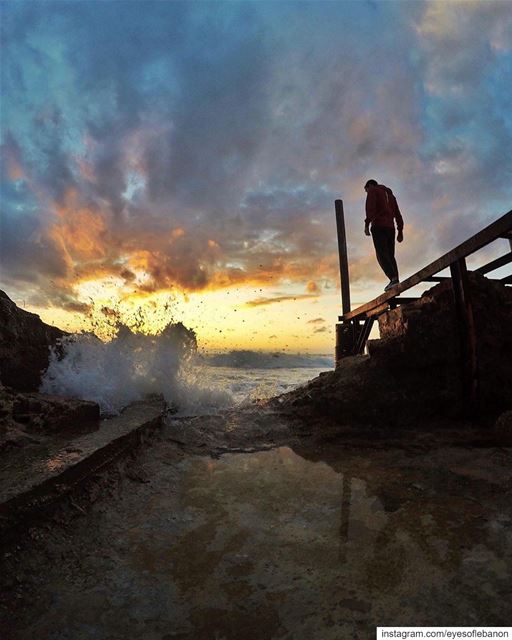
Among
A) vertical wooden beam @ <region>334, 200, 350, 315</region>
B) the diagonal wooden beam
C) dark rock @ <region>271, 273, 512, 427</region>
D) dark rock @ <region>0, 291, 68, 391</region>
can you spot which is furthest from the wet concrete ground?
vertical wooden beam @ <region>334, 200, 350, 315</region>

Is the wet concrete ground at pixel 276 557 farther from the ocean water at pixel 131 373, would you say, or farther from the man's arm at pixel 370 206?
the man's arm at pixel 370 206

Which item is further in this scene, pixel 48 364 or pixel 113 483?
pixel 48 364

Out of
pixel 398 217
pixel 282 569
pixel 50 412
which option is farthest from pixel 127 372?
pixel 398 217

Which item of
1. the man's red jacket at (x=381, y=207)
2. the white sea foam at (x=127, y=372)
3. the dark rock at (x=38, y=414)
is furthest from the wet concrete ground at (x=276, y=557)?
the man's red jacket at (x=381, y=207)

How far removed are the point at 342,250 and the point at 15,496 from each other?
25.1ft

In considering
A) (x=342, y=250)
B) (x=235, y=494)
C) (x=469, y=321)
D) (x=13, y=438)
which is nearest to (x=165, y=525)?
(x=235, y=494)

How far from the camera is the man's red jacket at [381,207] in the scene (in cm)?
632

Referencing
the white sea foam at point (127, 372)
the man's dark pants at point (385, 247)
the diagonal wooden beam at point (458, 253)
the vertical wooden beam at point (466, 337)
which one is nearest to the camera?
the diagonal wooden beam at point (458, 253)

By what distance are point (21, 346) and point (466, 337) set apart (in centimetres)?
560

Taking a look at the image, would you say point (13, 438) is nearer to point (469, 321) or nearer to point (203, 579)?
point (203, 579)

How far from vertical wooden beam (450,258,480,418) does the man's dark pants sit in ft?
6.22

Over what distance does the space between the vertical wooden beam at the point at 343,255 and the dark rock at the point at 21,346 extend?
19.0ft

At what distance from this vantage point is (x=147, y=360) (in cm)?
611

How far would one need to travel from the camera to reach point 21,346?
4914mm
